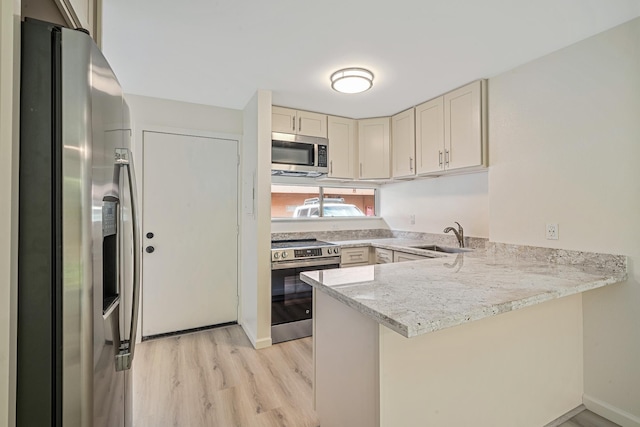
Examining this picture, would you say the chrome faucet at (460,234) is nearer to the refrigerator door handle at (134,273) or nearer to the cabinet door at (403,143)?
the cabinet door at (403,143)

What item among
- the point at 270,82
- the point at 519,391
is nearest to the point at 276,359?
the point at 519,391

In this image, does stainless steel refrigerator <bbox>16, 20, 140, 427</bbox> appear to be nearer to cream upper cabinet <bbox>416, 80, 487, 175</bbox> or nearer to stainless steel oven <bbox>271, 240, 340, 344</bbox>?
stainless steel oven <bbox>271, 240, 340, 344</bbox>

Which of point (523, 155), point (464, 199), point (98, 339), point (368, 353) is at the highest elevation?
point (523, 155)

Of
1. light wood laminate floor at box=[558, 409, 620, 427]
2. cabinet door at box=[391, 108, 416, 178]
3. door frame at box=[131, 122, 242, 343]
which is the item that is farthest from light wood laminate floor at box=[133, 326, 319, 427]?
cabinet door at box=[391, 108, 416, 178]

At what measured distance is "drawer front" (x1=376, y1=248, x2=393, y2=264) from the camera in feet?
9.86

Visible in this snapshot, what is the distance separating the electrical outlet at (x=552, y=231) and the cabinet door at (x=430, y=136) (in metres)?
1.02

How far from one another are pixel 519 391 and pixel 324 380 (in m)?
1.02

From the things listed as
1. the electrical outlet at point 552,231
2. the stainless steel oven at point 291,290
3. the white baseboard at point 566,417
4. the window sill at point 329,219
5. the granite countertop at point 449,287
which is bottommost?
the white baseboard at point 566,417

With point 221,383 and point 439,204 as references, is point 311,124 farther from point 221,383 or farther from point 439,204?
point 221,383

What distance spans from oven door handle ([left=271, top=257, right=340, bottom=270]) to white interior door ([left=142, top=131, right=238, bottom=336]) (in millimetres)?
696

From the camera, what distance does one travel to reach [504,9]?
5.13ft

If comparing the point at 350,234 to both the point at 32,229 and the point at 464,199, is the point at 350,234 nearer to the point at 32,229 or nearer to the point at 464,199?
the point at 464,199

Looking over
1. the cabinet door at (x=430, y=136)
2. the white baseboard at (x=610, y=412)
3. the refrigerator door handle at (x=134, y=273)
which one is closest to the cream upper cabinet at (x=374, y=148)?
the cabinet door at (x=430, y=136)

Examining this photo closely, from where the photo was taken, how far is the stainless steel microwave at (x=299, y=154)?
2.91 metres
